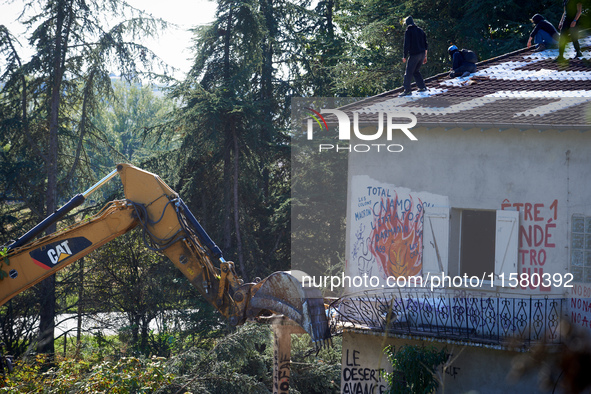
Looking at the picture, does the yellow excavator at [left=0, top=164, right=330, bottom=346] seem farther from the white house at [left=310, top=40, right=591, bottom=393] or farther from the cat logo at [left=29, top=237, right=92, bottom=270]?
the white house at [left=310, top=40, right=591, bottom=393]

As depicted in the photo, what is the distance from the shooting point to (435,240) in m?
12.0

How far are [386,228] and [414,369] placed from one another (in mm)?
2923

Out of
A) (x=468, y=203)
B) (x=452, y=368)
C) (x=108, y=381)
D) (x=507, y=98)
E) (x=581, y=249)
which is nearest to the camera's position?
(x=108, y=381)

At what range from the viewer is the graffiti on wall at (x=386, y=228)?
12219 millimetres

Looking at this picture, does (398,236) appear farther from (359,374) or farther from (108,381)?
(108,381)

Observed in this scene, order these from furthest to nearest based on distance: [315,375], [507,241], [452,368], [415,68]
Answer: [315,375]
[415,68]
[452,368]
[507,241]

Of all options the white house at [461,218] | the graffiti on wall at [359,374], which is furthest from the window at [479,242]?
the graffiti on wall at [359,374]

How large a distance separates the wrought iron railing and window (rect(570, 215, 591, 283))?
0.56 m

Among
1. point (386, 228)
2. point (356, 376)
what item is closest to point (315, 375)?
point (356, 376)

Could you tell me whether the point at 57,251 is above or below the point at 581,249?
below

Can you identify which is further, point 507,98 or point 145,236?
point 507,98

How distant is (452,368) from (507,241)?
8.11 feet

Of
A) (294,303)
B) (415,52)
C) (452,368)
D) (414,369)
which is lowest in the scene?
(452,368)

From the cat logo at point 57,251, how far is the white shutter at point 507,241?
283 inches
